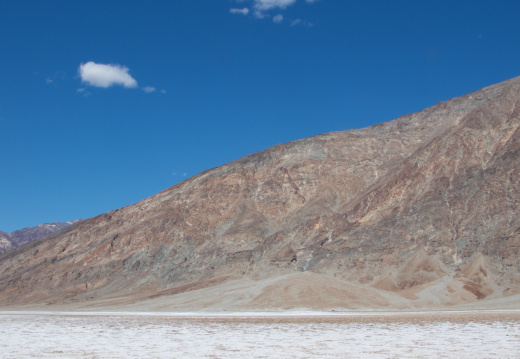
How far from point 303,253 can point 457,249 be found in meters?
20.4

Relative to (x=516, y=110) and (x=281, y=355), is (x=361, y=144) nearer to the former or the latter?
(x=516, y=110)

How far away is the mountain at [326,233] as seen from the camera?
56.8m

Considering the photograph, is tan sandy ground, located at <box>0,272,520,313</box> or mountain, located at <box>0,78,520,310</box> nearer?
tan sandy ground, located at <box>0,272,520,313</box>

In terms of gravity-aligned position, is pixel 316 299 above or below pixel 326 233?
below

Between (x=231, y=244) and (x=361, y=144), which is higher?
(x=361, y=144)

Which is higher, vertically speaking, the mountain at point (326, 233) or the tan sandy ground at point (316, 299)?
the mountain at point (326, 233)

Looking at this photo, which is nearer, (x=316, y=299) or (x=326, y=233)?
(x=316, y=299)

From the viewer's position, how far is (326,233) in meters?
73.6

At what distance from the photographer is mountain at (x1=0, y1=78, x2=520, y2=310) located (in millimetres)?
56781

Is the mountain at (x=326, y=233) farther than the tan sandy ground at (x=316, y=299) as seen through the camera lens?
Yes

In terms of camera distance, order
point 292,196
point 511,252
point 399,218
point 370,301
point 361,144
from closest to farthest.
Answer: point 370,301 < point 511,252 < point 399,218 < point 292,196 < point 361,144

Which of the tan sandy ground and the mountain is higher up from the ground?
the mountain

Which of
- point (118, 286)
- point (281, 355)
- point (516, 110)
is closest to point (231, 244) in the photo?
point (118, 286)

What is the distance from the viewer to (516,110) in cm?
7269
